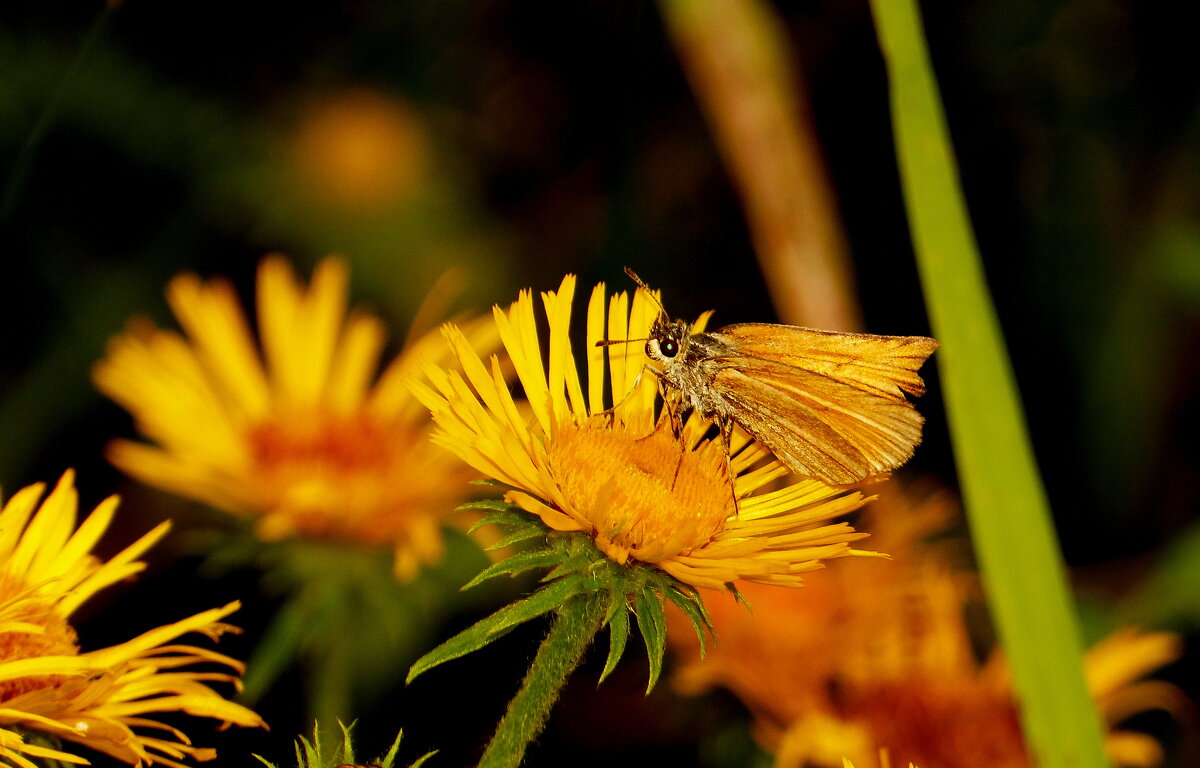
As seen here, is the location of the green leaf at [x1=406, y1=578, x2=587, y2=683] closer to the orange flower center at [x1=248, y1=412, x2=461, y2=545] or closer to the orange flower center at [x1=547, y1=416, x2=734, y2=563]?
the orange flower center at [x1=547, y1=416, x2=734, y2=563]

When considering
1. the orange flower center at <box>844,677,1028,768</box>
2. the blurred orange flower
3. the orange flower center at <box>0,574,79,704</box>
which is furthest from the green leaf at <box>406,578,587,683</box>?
the blurred orange flower

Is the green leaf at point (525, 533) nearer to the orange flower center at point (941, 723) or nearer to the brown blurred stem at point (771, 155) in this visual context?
the orange flower center at point (941, 723)

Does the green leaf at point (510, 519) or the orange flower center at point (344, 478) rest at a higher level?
the orange flower center at point (344, 478)

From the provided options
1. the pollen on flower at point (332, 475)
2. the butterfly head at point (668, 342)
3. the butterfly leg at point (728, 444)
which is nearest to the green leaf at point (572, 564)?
the butterfly leg at point (728, 444)

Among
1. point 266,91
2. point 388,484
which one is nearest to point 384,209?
point 266,91

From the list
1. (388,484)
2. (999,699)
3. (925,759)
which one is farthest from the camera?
(388,484)

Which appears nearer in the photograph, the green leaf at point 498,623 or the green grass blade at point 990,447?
the green leaf at point 498,623

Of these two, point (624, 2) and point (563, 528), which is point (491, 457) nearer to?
point (563, 528)
